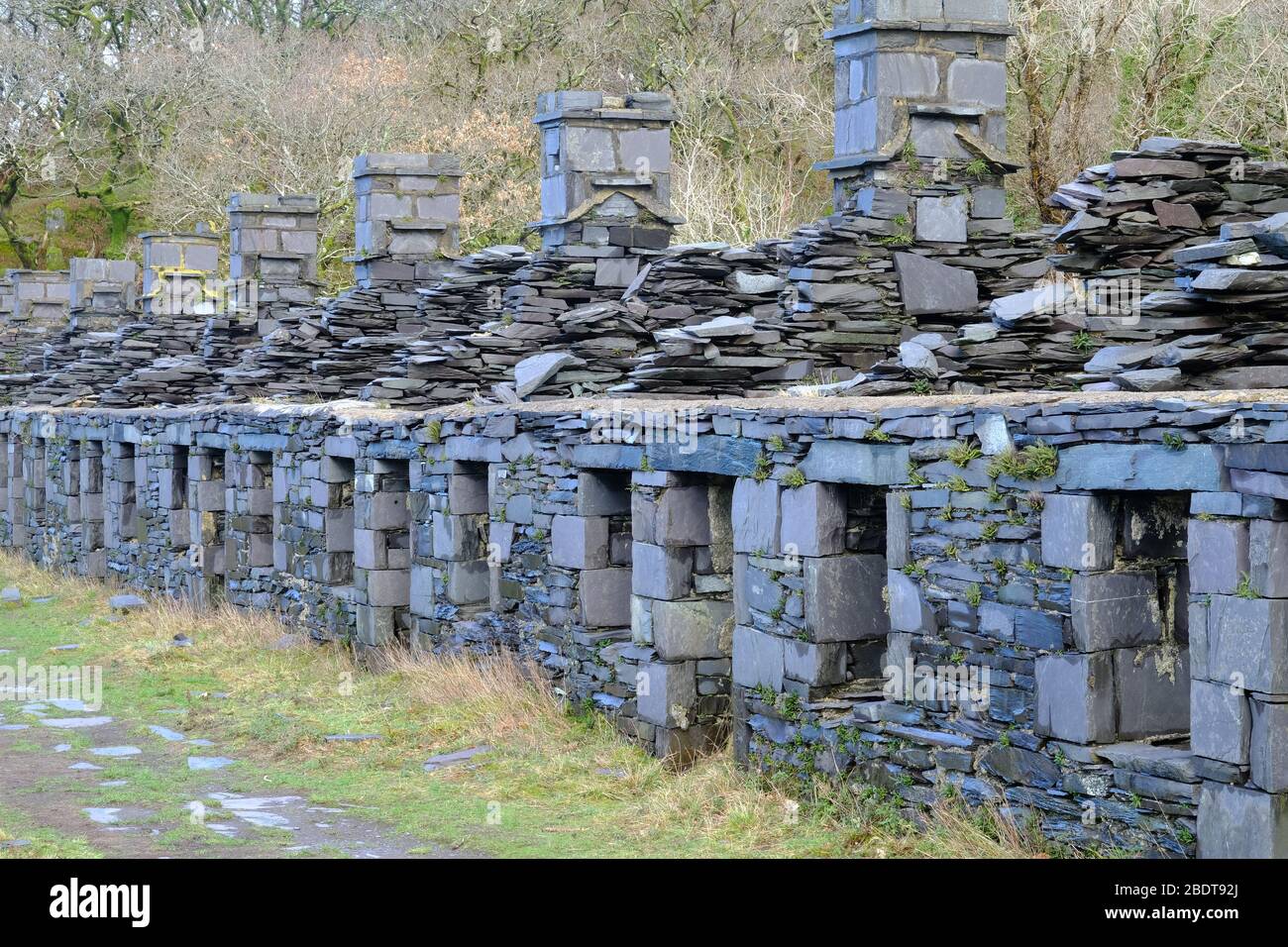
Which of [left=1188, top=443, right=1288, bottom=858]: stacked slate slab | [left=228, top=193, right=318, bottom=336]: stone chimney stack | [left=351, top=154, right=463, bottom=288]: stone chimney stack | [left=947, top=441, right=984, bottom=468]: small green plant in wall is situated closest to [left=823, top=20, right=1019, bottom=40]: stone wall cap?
[left=947, top=441, right=984, bottom=468]: small green plant in wall

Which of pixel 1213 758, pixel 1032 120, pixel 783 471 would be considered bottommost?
pixel 1213 758

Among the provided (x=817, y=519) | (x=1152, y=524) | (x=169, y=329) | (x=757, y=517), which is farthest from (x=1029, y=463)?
(x=169, y=329)

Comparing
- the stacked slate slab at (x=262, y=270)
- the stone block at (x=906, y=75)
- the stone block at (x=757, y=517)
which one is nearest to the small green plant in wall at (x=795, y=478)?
the stone block at (x=757, y=517)

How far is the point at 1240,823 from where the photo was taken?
24.0 ft

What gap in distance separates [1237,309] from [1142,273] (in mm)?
1975

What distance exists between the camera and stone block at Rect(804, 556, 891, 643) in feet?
31.9

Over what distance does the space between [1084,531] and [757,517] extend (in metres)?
2.66

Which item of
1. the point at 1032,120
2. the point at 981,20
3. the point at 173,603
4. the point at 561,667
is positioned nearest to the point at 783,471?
the point at 561,667

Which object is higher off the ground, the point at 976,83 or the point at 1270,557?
the point at 976,83

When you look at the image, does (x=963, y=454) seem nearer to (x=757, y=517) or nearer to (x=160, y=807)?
(x=757, y=517)

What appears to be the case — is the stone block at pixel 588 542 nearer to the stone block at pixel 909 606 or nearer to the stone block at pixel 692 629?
the stone block at pixel 692 629

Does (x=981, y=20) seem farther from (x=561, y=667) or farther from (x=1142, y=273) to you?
(x=561, y=667)

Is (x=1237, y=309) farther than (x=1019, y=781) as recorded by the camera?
Yes

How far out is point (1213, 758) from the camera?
294 inches
